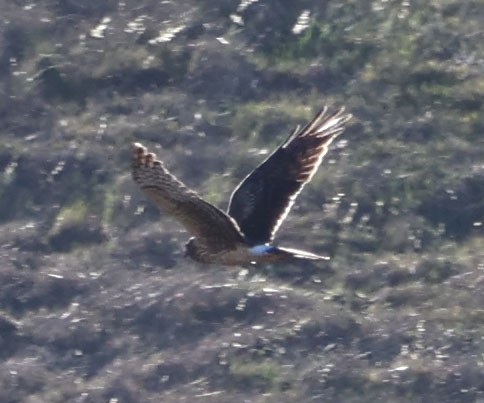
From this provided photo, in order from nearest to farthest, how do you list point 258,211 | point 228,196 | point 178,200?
point 178,200 → point 258,211 → point 228,196

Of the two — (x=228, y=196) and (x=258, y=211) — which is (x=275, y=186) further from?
(x=228, y=196)

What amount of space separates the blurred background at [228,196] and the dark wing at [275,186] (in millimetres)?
1263

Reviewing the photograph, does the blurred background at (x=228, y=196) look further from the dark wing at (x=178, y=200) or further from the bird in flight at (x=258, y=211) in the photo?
the dark wing at (x=178, y=200)

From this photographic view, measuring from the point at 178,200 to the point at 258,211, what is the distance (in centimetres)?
91

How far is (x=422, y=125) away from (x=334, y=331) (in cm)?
194

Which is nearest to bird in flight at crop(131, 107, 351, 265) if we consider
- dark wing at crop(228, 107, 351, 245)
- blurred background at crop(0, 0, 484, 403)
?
dark wing at crop(228, 107, 351, 245)

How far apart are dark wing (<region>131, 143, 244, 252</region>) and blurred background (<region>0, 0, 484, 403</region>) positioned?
1.62 metres

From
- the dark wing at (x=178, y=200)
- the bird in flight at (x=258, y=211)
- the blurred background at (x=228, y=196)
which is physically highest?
the dark wing at (x=178, y=200)

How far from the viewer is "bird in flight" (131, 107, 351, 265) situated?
23.5 ft

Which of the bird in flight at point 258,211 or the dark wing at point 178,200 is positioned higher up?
the dark wing at point 178,200

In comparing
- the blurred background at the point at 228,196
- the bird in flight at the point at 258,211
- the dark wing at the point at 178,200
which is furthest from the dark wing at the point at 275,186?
the blurred background at the point at 228,196

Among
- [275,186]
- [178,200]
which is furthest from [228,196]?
[178,200]

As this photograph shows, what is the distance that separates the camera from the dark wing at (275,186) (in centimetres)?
766

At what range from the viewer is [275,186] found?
779 centimetres
